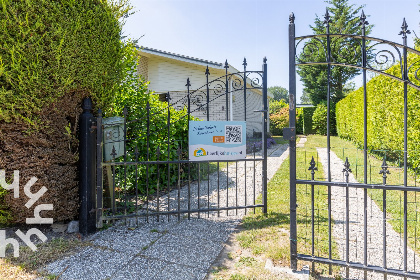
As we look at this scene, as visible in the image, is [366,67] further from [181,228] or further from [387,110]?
[387,110]

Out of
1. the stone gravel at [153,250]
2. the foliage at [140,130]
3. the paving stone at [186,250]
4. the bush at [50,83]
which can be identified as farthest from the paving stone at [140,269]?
the foliage at [140,130]

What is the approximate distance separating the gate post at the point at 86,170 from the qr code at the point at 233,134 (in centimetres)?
179

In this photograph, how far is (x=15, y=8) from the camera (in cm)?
257

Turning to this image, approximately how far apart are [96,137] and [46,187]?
796 mm

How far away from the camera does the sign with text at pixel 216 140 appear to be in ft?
11.4

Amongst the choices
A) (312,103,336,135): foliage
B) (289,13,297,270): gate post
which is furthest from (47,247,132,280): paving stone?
(312,103,336,135): foliage

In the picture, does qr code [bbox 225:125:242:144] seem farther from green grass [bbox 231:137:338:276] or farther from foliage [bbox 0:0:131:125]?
foliage [bbox 0:0:131:125]

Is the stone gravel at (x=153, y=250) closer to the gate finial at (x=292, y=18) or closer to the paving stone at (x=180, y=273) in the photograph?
the paving stone at (x=180, y=273)

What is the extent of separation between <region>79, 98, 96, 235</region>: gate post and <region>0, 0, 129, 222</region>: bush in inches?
4.6

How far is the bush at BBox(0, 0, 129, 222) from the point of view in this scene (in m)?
2.60

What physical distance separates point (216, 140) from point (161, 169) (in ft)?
6.89

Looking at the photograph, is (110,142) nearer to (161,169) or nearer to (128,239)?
(128,239)

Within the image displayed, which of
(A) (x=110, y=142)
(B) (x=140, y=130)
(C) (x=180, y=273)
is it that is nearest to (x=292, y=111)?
(C) (x=180, y=273)

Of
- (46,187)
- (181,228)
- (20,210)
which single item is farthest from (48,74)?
(181,228)
